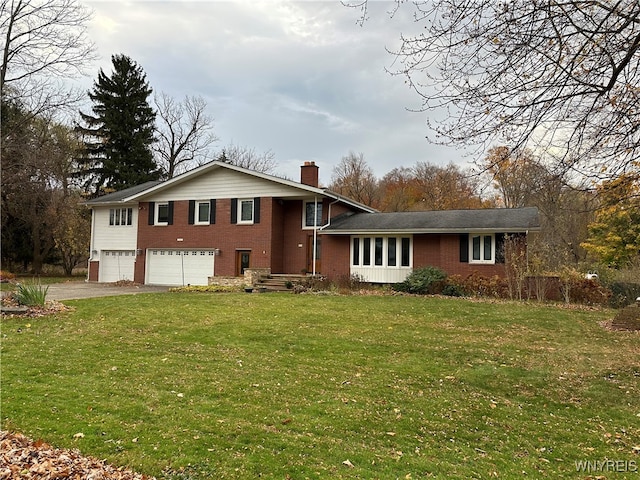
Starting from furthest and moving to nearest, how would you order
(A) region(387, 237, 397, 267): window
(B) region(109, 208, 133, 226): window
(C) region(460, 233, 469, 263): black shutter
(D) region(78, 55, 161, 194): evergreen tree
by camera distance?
(D) region(78, 55, 161, 194): evergreen tree, (B) region(109, 208, 133, 226): window, (A) region(387, 237, 397, 267): window, (C) region(460, 233, 469, 263): black shutter

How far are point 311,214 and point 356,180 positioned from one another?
23.5 metres

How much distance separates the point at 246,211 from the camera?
2186cm

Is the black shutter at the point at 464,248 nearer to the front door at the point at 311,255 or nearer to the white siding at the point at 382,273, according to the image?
the white siding at the point at 382,273

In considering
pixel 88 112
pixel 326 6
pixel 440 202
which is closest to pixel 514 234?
pixel 326 6

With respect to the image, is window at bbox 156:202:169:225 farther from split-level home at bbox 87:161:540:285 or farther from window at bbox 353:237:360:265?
window at bbox 353:237:360:265

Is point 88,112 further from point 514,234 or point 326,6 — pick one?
point 326,6

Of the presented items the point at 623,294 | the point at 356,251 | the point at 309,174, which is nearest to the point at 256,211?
the point at 309,174

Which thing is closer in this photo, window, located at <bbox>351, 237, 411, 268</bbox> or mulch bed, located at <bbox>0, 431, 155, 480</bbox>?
Answer: mulch bed, located at <bbox>0, 431, 155, 480</bbox>

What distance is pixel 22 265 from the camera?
3150 cm

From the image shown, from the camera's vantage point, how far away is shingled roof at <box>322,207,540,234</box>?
17359 millimetres

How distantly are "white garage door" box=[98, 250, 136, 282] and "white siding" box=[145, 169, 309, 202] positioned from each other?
4.06 metres

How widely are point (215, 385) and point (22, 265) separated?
33.2 metres

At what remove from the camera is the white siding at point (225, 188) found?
2109 centimetres

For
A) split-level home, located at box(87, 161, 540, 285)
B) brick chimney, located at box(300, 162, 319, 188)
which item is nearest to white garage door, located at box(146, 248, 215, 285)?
split-level home, located at box(87, 161, 540, 285)
